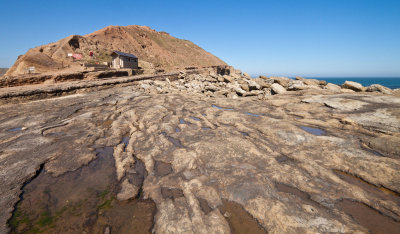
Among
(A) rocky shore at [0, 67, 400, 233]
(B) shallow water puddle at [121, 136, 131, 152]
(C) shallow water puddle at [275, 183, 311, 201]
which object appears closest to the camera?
(A) rocky shore at [0, 67, 400, 233]

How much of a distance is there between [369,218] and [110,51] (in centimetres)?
4385

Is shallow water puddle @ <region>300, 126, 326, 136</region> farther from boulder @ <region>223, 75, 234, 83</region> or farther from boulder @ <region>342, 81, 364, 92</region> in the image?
boulder @ <region>223, 75, 234, 83</region>

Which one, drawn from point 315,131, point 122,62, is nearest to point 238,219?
point 315,131

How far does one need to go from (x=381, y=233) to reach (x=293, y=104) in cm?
656

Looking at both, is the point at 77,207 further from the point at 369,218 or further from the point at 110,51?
the point at 110,51

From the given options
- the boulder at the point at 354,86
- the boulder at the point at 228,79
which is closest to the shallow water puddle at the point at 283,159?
the boulder at the point at 354,86

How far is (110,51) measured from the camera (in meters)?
37.0

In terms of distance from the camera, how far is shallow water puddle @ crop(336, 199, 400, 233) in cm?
221

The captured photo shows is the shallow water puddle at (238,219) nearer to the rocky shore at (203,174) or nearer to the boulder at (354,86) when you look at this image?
the rocky shore at (203,174)

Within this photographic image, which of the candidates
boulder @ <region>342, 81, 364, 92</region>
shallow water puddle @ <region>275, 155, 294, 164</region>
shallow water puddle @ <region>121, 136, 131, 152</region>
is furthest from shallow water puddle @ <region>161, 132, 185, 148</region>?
boulder @ <region>342, 81, 364, 92</region>

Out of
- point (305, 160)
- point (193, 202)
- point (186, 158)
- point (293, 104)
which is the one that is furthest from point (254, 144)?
point (293, 104)

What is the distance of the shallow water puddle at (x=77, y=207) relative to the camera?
228cm

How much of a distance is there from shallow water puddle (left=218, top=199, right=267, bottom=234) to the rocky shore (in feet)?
0.05

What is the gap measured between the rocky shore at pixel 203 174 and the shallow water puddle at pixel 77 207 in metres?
0.02
